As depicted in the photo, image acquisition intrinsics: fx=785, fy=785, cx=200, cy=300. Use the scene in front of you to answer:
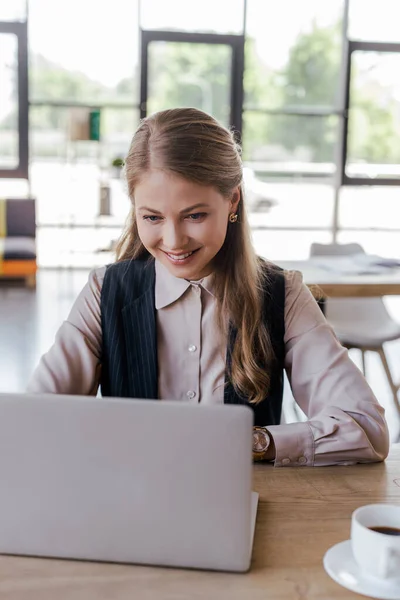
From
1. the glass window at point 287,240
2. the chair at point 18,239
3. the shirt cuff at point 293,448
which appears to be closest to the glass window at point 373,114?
the glass window at point 287,240

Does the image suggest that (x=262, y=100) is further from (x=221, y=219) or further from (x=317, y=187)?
(x=221, y=219)

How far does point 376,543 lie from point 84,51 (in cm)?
774

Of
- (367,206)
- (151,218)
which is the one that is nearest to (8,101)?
(367,206)

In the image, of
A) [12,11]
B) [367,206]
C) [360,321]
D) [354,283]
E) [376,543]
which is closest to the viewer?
[376,543]

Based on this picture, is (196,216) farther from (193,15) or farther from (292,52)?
(292,52)

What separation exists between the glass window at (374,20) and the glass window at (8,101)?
3.51 metres

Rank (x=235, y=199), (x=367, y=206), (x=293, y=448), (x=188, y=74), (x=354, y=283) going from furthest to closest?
(x=367, y=206) → (x=188, y=74) → (x=354, y=283) → (x=235, y=199) → (x=293, y=448)

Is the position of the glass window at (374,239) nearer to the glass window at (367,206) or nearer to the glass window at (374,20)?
the glass window at (367,206)

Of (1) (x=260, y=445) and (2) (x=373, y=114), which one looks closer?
(1) (x=260, y=445)

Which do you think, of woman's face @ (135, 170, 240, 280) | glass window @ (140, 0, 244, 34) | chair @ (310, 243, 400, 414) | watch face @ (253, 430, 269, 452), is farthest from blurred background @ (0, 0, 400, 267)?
watch face @ (253, 430, 269, 452)

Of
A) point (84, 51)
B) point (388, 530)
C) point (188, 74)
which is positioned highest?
point (84, 51)

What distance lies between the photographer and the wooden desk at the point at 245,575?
938 mm

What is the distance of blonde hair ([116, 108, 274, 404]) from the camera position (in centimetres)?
156

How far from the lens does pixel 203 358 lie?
5.64 feet
